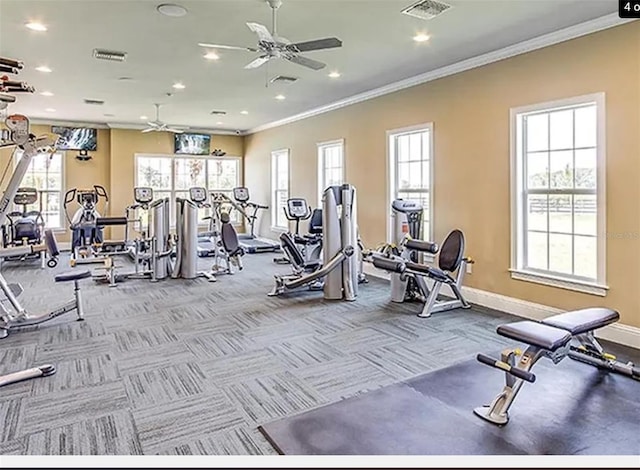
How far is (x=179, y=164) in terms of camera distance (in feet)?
38.3

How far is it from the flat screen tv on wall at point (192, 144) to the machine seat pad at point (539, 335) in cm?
1014

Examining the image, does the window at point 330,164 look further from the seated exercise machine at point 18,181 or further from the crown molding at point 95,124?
the seated exercise machine at point 18,181

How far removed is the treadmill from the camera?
9859 millimetres

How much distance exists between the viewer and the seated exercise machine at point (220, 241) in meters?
7.21

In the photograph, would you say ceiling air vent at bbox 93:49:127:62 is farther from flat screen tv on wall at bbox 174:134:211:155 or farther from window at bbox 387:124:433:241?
flat screen tv on wall at bbox 174:134:211:155

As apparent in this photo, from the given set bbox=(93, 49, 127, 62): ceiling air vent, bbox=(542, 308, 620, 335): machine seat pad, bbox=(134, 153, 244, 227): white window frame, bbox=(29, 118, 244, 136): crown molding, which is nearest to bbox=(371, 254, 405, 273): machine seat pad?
bbox=(542, 308, 620, 335): machine seat pad

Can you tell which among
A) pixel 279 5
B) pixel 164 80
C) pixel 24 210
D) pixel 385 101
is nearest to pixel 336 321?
pixel 279 5

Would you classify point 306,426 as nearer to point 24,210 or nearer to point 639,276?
point 639,276

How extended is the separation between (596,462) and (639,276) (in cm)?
414

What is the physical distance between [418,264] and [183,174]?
8068mm

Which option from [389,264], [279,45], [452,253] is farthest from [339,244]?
[279,45]

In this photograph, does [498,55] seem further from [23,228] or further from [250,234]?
[23,228]

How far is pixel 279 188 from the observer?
426 inches

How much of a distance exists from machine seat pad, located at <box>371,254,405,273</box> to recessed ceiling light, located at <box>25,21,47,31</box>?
4095 mm
